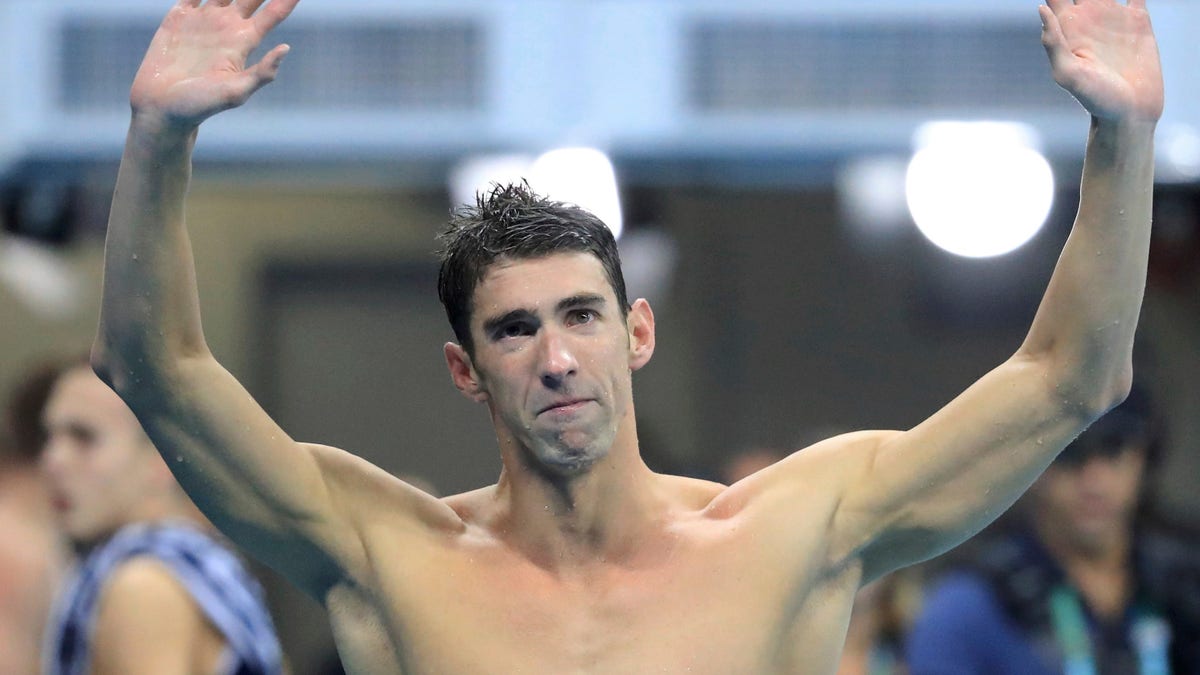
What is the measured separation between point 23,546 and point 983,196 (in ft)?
11.1

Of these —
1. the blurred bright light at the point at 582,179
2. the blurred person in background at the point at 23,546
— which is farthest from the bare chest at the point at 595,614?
the blurred bright light at the point at 582,179

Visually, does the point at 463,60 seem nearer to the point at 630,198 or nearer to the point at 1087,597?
the point at 630,198

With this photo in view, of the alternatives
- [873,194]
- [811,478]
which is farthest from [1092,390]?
[873,194]

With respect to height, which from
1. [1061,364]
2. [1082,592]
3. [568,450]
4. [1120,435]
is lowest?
[1082,592]

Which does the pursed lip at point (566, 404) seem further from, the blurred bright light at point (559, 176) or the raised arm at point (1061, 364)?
the blurred bright light at point (559, 176)

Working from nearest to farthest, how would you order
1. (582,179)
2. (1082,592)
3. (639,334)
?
(639,334) → (1082,592) → (582,179)

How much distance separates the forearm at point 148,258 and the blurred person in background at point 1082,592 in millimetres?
2150

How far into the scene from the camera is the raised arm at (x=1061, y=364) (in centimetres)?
214

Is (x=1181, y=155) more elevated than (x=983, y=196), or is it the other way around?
(x=1181, y=155)

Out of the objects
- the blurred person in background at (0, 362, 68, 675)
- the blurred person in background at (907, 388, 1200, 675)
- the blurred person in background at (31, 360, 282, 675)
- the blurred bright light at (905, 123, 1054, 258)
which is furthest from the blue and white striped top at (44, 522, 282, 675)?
the blurred bright light at (905, 123, 1054, 258)

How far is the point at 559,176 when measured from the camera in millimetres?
5426

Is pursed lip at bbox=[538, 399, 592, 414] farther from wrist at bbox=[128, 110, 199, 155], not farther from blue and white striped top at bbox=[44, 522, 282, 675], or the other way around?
blue and white striped top at bbox=[44, 522, 282, 675]

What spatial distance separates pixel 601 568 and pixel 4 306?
3.76 m

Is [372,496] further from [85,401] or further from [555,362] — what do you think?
[85,401]
